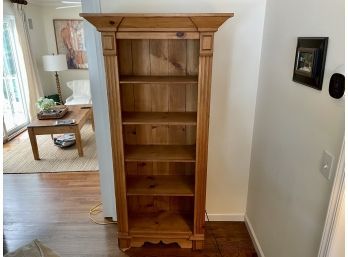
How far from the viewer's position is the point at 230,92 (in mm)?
2002

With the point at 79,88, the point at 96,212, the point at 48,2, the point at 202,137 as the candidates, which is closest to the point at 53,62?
the point at 79,88

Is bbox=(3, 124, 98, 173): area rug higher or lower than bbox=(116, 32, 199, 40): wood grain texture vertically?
lower

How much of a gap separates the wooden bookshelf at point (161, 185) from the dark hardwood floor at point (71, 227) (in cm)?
51

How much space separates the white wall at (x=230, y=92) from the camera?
5.89ft

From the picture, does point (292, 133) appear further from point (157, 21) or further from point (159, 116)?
point (157, 21)

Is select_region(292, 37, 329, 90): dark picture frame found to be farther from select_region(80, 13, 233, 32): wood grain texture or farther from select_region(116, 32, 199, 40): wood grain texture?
select_region(116, 32, 199, 40): wood grain texture

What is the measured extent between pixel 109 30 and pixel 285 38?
104 cm

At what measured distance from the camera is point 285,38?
5.05 ft

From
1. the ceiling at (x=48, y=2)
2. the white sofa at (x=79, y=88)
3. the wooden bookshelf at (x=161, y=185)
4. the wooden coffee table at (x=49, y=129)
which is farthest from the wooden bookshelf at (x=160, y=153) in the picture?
the ceiling at (x=48, y=2)

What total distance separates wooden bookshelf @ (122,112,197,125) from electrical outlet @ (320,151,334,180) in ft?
2.62

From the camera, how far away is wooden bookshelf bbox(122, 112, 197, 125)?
1.74 m

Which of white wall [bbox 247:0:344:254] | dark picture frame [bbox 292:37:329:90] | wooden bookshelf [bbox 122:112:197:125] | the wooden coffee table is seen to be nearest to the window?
the wooden coffee table

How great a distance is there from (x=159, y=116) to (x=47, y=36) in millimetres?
4868

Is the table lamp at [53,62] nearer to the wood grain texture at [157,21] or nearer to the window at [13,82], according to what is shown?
the window at [13,82]
